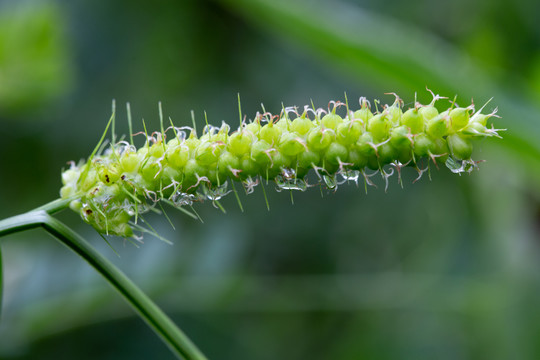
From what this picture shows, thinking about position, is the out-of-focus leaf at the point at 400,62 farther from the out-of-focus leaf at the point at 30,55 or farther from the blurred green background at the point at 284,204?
the out-of-focus leaf at the point at 30,55

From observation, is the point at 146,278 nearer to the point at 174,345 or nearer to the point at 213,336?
the point at 213,336

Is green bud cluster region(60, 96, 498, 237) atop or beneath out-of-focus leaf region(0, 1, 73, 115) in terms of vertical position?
beneath

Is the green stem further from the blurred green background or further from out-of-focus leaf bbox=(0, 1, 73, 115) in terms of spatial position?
out-of-focus leaf bbox=(0, 1, 73, 115)

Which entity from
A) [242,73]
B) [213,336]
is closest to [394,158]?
[213,336]

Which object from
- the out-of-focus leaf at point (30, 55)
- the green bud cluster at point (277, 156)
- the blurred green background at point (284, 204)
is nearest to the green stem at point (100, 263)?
the green bud cluster at point (277, 156)

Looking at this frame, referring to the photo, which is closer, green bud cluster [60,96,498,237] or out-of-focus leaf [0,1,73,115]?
green bud cluster [60,96,498,237]

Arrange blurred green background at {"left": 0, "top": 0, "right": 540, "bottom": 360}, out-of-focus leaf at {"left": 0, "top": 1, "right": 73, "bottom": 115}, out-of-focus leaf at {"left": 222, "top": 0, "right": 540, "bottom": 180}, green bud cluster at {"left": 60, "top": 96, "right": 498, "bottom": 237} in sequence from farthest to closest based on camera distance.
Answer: out-of-focus leaf at {"left": 0, "top": 1, "right": 73, "bottom": 115}, blurred green background at {"left": 0, "top": 0, "right": 540, "bottom": 360}, out-of-focus leaf at {"left": 222, "top": 0, "right": 540, "bottom": 180}, green bud cluster at {"left": 60, "top": 96, "right": 498, "bottom": 237}

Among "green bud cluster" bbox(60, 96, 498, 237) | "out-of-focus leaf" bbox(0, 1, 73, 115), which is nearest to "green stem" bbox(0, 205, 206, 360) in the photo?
"green bud cluster" bbox(60, 96, 498, 237)

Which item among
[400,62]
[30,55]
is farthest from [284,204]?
[400,62]
